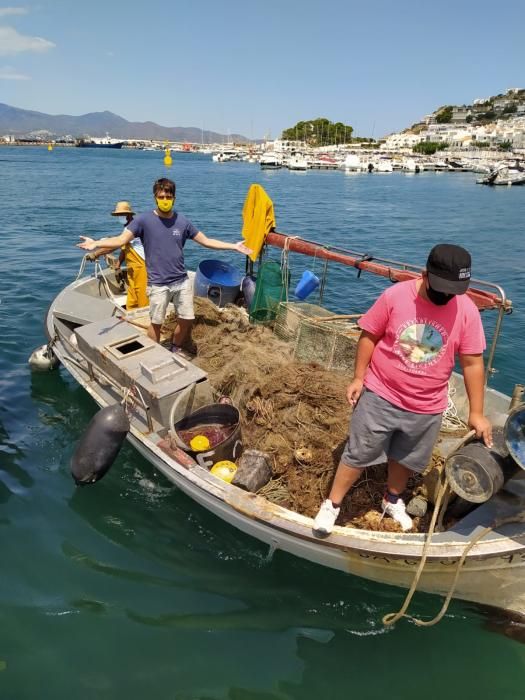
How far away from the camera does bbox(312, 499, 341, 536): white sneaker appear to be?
371 centimetres

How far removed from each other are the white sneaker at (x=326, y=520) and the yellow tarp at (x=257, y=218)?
15.8ft

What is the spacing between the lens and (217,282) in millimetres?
8516

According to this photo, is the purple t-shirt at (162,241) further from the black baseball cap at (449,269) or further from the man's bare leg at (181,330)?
the black baseball cap at (449,269)

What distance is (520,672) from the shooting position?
3.74 meters

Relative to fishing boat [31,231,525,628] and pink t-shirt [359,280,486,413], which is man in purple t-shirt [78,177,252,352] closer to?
fishing boat [31,231,525,628]

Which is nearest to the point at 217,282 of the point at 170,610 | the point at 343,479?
the point at 343,479

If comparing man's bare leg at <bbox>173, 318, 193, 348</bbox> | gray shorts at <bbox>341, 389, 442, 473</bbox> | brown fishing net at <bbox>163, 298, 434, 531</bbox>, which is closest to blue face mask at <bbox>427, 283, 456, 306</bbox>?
gray shorts at <bbox>341, 389, 442, 473</bbox>

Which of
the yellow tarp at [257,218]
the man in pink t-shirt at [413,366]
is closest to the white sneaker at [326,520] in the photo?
the man in pink t-shirt at [413,366]

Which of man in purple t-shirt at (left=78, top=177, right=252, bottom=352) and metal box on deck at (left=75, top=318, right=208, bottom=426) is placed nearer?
metal box on deck at (left=75, top=318, right=208, bottom=426)

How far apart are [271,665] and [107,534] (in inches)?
87.2

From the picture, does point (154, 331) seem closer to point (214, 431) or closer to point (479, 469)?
point (214, 431)

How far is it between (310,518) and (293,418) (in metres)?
1.25

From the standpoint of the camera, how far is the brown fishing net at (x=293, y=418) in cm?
437

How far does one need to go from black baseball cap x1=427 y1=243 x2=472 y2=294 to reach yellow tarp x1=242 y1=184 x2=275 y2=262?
5.04 m
